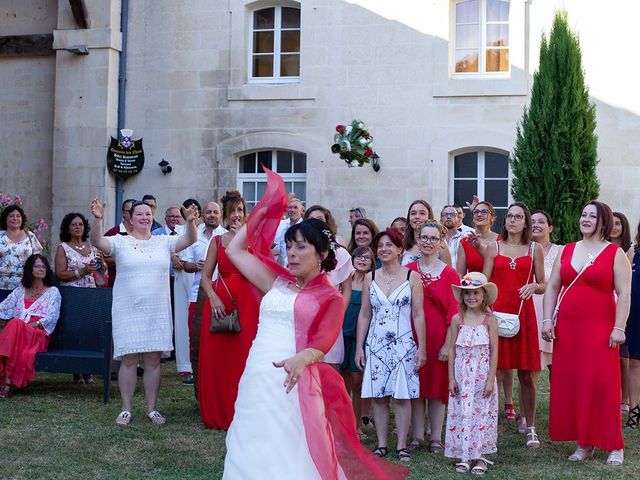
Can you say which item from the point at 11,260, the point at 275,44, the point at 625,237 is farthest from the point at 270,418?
the point at 275,44

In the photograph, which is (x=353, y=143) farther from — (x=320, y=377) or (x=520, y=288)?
(x=320, y=377)

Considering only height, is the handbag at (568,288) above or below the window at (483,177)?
below

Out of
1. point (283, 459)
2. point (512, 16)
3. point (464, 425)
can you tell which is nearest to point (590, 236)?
point (464, 425)

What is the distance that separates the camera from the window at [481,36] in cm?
1550

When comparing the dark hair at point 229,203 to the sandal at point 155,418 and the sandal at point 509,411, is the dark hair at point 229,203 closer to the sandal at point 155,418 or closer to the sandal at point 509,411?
the sandal at point 155,418

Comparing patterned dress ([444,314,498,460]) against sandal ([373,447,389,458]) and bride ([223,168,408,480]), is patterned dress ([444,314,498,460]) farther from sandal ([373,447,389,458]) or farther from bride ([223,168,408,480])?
bride ([223,168,408,480])

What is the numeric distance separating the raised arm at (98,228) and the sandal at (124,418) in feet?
4.39

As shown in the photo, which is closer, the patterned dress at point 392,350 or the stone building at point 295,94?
the patterned dress at point 392,350

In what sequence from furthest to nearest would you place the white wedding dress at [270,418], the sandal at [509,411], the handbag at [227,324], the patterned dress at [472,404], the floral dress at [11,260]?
the floral dress at [11,260], the sandal at [509,411], the handbag at [227,324], the patterned dress at [472,404], the white wedding dress at [270,418]

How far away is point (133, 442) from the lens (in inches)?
299

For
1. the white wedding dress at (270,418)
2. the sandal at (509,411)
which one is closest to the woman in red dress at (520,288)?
the sandal at (509,411)

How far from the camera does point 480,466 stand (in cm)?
686

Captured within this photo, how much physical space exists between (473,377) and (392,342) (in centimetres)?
64

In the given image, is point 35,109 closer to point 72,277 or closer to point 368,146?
point 368,146
